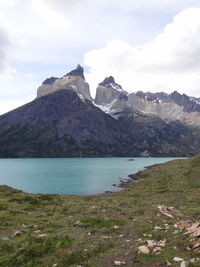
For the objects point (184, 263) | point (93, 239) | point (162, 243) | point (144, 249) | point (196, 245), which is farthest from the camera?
point (93, 239)

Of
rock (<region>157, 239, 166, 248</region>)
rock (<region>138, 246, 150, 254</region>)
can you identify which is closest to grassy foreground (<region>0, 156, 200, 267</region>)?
rock (<region>157, 239, 166, 248</region>)

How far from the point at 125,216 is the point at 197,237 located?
43.2 ft

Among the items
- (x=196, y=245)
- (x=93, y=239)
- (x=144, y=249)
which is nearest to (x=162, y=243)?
(x=144, y=249)

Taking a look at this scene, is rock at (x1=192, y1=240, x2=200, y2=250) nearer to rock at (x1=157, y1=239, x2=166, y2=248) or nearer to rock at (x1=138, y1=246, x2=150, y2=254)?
rock at (x1=157, y1=239, x2=166, y2=248)

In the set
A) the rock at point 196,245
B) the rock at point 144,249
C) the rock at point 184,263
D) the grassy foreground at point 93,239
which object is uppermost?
the rock at point 196,245

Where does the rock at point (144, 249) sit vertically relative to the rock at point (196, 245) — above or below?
below

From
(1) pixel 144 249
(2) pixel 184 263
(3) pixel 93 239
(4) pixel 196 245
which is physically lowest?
(3) pixel 93 239

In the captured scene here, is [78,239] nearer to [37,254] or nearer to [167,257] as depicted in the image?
[37,254]

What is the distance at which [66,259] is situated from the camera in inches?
707

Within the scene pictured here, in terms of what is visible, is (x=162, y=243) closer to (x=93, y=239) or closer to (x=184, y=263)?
(x=184, y=263)

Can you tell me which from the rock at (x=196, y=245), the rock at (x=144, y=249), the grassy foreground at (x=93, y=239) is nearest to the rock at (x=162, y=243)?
the grassy foreground at (x=93, y=239)

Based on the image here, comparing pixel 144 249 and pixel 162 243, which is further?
pixel 162 243

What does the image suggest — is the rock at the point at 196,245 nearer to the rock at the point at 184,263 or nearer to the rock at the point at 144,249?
the rock at the point at 184,263

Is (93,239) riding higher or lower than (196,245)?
lower
